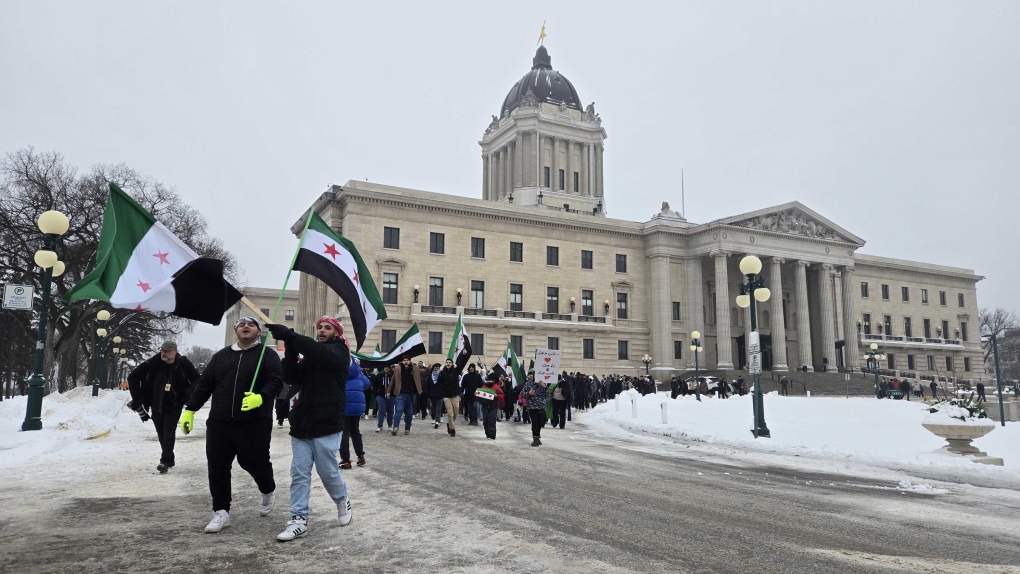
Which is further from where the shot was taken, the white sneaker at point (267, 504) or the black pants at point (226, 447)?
the white sneaker at point (267, 504)

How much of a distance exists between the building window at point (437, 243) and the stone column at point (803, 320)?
30.7 meters

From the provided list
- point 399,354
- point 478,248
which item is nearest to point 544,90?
point 478,248

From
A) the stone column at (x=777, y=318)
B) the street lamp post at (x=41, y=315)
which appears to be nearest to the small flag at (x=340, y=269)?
the street lamp post at (x=41, y=315)

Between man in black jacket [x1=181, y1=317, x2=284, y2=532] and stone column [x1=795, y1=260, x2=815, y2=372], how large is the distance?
5561cm

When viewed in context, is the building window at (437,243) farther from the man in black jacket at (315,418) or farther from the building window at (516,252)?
the man in black jacket at (315,418)

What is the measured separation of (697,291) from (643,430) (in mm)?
36786

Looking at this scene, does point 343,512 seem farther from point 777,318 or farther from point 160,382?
point 777,318

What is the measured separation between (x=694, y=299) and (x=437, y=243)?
21.8 m

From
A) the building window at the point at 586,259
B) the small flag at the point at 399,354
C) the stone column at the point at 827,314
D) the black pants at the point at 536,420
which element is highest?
the building window at the point at 586,259

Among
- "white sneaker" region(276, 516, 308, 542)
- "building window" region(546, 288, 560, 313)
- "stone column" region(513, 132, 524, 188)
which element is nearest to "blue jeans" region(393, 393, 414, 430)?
"white sneaker" region(276, 516, 308, 542)

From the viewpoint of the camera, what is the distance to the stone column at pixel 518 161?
6694cm

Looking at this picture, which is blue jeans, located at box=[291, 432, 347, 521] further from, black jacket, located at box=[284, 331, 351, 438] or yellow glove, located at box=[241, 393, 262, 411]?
yellow glove, located at box=[241, 393, 262, 411]

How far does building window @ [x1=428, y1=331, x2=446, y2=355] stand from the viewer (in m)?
45.4

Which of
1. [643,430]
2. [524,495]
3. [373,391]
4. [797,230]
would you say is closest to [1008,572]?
[524,495]
